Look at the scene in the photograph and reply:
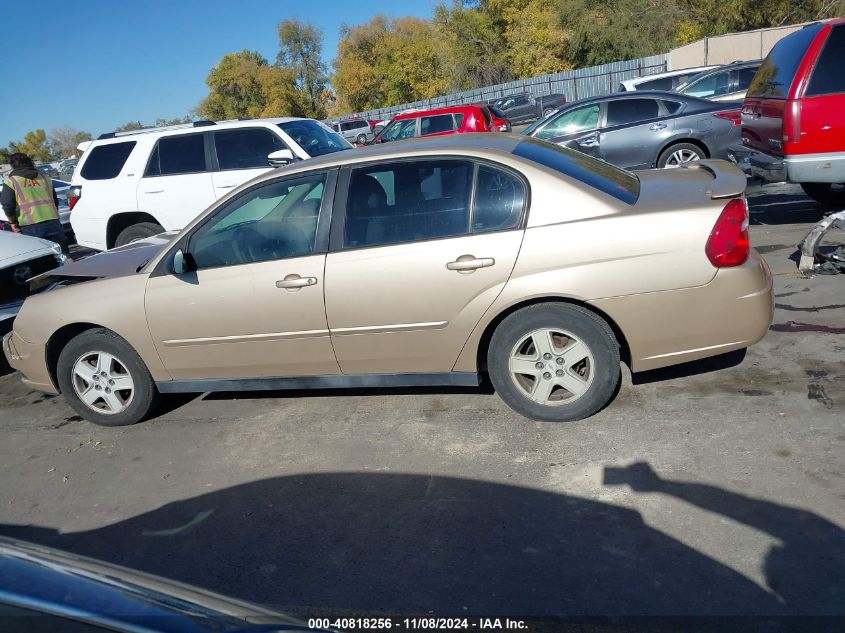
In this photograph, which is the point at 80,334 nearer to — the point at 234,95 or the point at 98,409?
the point at 98,409

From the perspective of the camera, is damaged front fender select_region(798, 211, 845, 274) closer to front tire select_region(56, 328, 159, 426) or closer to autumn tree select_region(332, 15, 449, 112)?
front tire select_region(56, 328, 159, 426)

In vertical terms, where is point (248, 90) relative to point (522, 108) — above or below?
above

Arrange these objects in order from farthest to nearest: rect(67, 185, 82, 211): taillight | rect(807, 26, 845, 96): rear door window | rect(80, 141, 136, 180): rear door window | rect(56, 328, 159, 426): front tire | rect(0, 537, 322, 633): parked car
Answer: rect(67, 185, 82, 211): taillight, rect(80, 141, 136, 180): rear door window, rect(807, 26, 845, 96): rear door window, rect(56, 328, 159, 426): front tire, rect(0, 537, 322, 633): parked car

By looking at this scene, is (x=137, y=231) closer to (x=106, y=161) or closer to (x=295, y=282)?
(x=106, y=161)

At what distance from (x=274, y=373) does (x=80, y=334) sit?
1.47 meters

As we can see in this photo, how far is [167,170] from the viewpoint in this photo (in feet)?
32.5

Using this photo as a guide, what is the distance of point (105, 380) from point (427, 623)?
3.34 m

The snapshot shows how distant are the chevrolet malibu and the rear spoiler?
0.06ft

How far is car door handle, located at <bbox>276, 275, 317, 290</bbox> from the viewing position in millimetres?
4664

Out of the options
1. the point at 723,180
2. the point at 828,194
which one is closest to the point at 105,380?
the point at 723,180

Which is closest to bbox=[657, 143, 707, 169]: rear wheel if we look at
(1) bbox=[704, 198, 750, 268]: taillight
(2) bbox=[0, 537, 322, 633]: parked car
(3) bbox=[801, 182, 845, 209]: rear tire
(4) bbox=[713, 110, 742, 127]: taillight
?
(4) bbox=[713, 110, 742, 127]: taillight

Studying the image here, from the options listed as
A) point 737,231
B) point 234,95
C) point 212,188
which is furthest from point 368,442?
point 234,95

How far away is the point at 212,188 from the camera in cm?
971

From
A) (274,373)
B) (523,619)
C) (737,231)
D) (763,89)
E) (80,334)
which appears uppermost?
(763,89)
